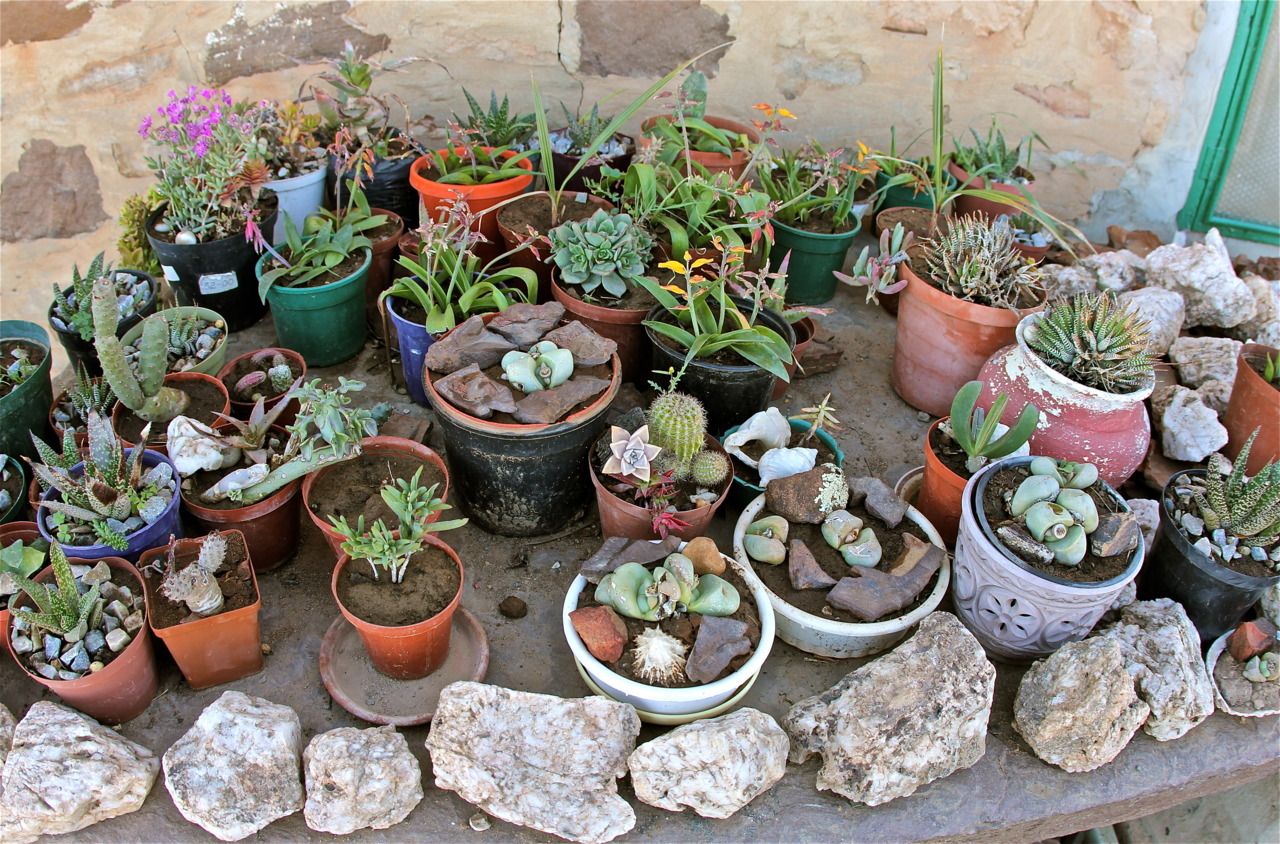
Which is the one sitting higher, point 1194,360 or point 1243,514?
point 1243,514

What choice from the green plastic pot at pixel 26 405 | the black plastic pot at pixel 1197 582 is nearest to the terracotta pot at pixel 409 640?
the green plastic pot at pixel 26 405

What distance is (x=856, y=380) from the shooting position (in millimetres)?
3369

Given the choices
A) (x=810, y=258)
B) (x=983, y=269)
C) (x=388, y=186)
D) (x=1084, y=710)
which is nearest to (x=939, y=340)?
(x=983, y=269)

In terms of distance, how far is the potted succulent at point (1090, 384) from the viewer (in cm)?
249

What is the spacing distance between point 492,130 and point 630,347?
129cm

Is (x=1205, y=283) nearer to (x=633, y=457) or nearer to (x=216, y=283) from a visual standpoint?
(x=633, y=457)

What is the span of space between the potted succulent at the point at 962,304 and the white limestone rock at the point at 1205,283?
80cm

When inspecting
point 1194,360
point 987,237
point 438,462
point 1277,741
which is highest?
point 987,237

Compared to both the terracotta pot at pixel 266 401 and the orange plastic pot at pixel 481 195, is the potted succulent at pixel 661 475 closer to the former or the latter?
the terracotta pot at pixel 266 401

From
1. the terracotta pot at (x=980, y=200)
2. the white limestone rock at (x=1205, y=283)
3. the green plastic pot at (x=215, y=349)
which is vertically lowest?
the white limestone rock at (x=1205, y=283)

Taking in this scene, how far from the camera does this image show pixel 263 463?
242 centimetres

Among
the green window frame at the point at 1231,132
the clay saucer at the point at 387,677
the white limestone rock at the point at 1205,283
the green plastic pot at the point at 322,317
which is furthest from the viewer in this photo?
the green window frame at the point at 1231,132

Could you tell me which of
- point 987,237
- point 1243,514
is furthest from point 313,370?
point 1243,514

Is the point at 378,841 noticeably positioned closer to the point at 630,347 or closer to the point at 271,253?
the point at 630,347
